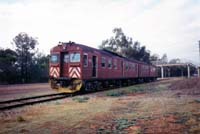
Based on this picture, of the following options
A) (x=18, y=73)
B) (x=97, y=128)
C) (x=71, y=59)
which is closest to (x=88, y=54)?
(x=71, y=59)

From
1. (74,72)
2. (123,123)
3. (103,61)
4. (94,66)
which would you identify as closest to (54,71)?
(74,72)

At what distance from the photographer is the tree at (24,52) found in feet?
159

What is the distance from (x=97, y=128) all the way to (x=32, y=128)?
1691 mm

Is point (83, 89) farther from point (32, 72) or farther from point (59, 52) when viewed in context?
point (32, 72)

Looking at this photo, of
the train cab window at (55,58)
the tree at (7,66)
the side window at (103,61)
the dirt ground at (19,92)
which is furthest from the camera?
the tree at (7,66)

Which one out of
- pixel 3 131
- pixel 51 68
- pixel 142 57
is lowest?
pixel 3 131

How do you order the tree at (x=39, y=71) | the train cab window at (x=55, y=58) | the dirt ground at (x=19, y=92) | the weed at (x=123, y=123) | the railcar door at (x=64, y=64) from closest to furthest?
the weed at (x=123, y=123)
the dirt ground at (x=19, y=92)
the railcar door at (x=64, y=64)
the train cab window at (x=55, y=58)
the tree at (x=39, y=71)

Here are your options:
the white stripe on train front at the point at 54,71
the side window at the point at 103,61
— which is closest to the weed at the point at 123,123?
the white stripe on train front at the point at 54,71

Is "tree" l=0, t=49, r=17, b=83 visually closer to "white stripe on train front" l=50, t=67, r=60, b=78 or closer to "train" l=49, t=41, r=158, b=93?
"train" l=49, t=41, r=158, b=93

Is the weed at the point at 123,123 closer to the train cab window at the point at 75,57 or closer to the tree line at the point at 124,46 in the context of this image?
the train cab window at the point at 75,57

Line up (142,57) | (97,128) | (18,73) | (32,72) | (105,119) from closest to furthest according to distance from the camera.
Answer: (97,128) → (105,119) → (18,73) → (32,72) → (142,57)

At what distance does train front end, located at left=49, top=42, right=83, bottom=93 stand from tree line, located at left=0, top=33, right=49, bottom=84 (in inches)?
966

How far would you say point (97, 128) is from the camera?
6816mm

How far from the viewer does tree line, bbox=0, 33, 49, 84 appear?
142 feet
